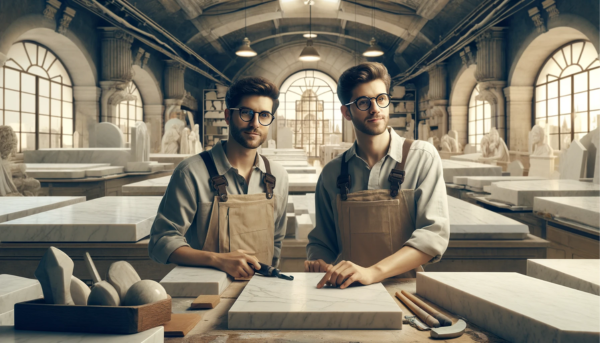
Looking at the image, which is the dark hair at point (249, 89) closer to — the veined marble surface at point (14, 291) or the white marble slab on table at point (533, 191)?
the veined marble surface at point (14, 291)

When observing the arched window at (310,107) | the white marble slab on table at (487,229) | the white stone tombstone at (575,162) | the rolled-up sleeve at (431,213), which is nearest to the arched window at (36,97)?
the white marble slab on table at (487,229)

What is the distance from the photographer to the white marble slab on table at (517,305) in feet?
3.63

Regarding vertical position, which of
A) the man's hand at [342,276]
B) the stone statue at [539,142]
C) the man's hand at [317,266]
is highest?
the stone statue at [539,142]

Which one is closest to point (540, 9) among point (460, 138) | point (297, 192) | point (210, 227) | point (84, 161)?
point (460, 138)

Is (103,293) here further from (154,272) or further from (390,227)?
(154,272)

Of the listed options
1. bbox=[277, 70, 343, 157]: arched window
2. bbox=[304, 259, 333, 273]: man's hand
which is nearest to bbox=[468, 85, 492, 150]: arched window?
bbox=[277, 70, 343, 157]: arched window

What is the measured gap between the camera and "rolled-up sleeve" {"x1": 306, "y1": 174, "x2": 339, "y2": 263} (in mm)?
1975

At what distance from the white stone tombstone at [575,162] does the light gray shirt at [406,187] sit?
4.65 meters

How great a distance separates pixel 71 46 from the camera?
1140 cm

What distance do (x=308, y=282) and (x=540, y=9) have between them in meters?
11.0

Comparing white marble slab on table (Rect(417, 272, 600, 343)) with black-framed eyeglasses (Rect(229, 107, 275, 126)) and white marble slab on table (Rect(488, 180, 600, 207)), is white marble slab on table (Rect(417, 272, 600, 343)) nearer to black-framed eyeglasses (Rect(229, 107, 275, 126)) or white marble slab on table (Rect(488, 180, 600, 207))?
black-framed eyeglasses (Rect(229, 107, 275, 126))

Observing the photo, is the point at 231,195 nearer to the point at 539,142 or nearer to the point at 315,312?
the point at 315,312

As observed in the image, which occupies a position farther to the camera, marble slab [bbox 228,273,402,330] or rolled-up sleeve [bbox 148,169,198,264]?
rolled-up sleeve [bbox 148,169,198,264]

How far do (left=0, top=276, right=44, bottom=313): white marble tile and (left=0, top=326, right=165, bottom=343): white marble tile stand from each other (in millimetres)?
423
